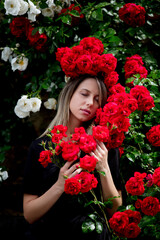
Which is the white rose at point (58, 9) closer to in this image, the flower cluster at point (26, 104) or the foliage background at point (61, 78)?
the foliage background at point (61, 78)

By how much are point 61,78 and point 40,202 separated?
1062 millimetres

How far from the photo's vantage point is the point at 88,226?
125 cm

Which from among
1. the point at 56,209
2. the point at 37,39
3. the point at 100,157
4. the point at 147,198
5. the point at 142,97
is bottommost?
the point at 56,209

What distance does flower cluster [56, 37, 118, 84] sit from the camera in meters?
1.45

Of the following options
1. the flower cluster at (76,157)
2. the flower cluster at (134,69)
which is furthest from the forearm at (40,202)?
the flower cluster at (134,69)

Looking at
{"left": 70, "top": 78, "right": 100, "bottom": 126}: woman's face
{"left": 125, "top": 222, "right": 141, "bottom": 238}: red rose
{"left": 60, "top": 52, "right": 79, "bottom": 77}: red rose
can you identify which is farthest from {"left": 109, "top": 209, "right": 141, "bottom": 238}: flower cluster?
{"left": 60, "top": 52, "right": 79, "bottom": 77}: red rose

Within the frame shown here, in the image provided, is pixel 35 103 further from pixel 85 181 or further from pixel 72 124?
pixel 85 181

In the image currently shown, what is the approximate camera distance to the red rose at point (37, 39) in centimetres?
186

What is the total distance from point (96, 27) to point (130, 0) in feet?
1.70

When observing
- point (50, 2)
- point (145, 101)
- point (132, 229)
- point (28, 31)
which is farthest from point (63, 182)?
point (50, 2)

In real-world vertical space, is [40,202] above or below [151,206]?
below

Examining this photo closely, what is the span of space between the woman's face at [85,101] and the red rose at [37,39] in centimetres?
61

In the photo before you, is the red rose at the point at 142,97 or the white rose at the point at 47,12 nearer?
the red rose at the point at 142,97

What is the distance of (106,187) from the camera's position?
4.49 ft
